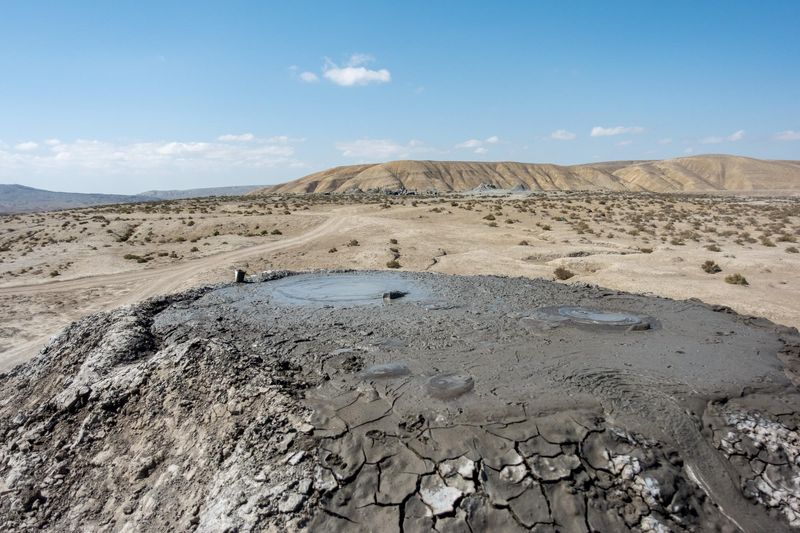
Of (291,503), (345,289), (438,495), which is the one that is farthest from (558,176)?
(291,503)

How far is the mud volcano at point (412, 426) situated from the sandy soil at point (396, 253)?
243 inches

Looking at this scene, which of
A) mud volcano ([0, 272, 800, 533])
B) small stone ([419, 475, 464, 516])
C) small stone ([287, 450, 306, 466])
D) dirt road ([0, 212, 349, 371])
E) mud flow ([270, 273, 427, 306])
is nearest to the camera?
small stone ([419, 475, 464, 516])

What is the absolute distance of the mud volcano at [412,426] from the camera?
11.9ft

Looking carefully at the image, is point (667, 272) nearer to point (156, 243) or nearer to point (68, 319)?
point (68, 319)

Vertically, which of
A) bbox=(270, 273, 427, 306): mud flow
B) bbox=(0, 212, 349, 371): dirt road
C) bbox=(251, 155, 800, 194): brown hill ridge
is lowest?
bbox=(0, 212, 349, 371): dirt road

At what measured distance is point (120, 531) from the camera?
13.7 feet

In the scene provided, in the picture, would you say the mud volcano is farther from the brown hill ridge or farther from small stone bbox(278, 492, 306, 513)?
the brown hill ridge

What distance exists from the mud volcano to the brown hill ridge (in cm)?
10804

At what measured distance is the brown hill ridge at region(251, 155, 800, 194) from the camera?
384 ft

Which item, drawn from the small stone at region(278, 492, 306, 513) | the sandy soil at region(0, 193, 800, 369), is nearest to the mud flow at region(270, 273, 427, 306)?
the small stone at region(278, 492, 306, 513)

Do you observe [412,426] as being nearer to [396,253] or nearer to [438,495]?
[438,495]

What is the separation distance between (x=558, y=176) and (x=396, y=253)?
125 meters

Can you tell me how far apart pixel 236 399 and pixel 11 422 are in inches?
152

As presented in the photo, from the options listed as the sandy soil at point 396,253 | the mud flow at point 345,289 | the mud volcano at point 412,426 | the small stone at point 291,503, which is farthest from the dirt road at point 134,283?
the small stone at point 291,503
